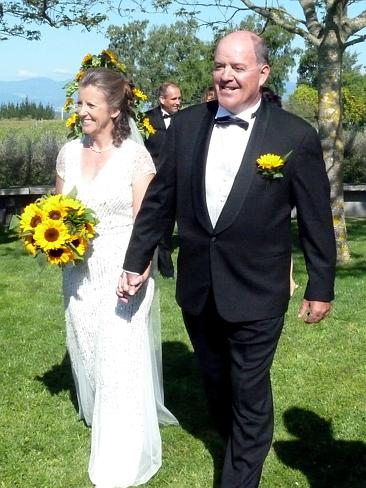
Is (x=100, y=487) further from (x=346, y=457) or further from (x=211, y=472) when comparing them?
(x=346, y=457)

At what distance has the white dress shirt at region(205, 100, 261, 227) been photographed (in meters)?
3.78

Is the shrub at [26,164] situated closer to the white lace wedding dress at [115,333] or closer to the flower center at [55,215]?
the white lace wedding dress at [115,333]

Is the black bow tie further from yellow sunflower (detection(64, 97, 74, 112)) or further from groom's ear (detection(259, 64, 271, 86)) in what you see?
yellow sunflower (detection(64, 97, 74, 112))

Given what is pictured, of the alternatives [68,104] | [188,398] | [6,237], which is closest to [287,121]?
[68,104]

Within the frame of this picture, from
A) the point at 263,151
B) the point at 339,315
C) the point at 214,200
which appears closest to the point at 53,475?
the point at 214,200

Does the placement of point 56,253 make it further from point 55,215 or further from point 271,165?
point 271,165

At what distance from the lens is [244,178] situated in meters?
3.72

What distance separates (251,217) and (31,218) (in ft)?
4.79

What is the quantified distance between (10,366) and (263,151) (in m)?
3.63

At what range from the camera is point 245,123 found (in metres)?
3.76

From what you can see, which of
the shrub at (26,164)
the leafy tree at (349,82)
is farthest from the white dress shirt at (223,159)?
the leafy tree at (349,82)

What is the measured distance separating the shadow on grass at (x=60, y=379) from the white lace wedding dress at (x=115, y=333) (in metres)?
1.09

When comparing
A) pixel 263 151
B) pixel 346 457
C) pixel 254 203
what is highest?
pixel 263 151

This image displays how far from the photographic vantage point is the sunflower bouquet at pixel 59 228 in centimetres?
453
